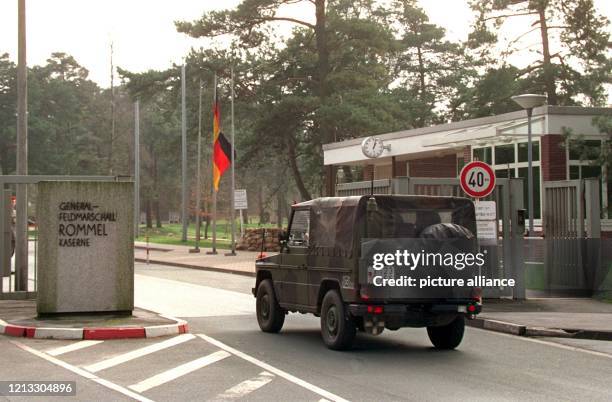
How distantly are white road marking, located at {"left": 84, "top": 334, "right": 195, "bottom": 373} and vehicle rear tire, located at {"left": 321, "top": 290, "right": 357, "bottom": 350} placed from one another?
2024 mm

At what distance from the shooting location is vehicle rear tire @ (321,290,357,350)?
487 inches

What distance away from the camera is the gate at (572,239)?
20.7 m

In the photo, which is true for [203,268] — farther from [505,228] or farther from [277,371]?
[277,371]

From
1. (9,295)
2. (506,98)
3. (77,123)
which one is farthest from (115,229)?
(77,123)

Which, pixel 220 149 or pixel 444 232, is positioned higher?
pixel 220 149

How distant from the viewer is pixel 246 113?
5362cm

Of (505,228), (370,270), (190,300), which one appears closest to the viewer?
(370,270)

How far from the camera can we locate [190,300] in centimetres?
2030

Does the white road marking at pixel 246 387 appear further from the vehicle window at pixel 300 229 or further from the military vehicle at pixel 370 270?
the vehicle window at pixel 300 229

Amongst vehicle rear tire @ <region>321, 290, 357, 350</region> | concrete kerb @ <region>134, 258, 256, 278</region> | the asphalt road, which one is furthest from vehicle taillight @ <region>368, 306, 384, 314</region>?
concrete kerb @ <region>134, 258, 256, 278</region>

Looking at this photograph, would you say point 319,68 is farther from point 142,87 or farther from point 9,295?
point 9,295

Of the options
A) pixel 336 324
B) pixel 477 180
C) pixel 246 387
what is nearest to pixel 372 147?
pixel 477 180

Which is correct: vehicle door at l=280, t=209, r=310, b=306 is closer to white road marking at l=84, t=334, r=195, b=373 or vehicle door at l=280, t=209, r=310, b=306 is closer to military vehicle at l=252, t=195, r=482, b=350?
military vehicle at l=252, t=195, r=482, b=350

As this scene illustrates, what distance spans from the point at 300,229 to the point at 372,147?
88.0ft
